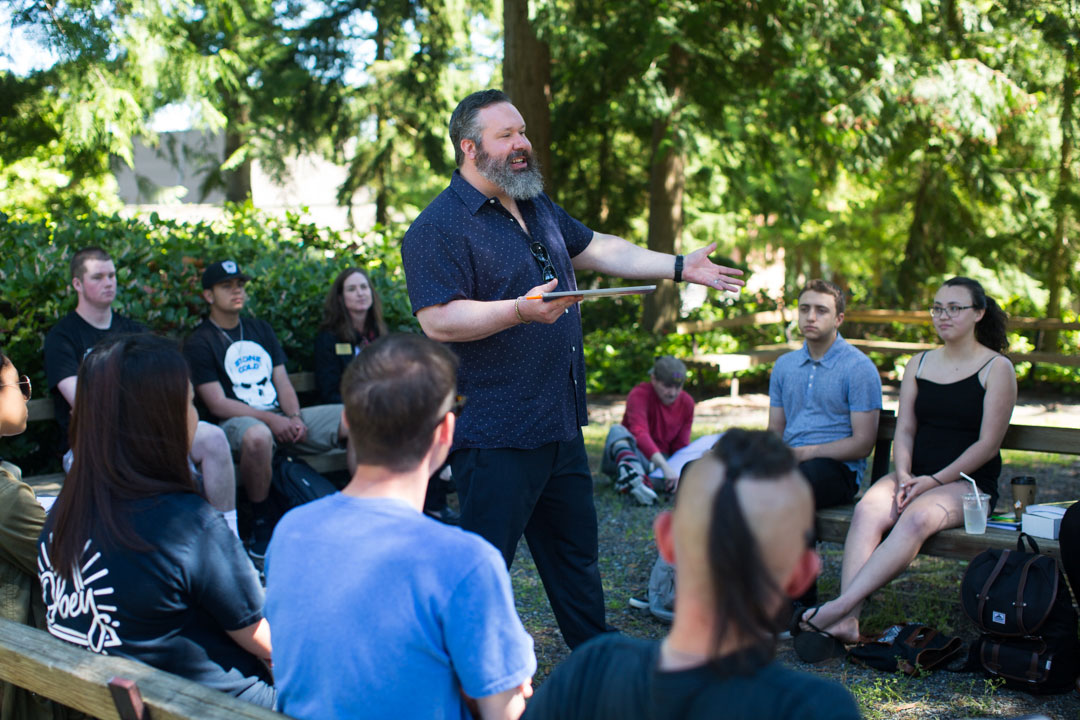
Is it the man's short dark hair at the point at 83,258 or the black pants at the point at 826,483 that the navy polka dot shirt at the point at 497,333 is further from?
the man's short dark hair at the point at 83,258

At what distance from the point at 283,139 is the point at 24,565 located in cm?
1366

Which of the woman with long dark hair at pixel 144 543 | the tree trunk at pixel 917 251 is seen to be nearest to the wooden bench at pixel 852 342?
the tree trunk at pixel 917 251

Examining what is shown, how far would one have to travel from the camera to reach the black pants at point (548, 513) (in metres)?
3.24

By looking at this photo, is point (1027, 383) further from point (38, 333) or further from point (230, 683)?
point (230, 683)

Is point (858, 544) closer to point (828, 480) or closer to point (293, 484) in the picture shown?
point (828, 480)

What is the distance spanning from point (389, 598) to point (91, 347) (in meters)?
3.78

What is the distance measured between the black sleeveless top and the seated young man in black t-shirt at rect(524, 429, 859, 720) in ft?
10.9

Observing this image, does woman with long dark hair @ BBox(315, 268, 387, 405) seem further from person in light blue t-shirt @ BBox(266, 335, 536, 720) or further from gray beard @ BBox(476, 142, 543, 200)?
person in light blue t-shirt @ BBox(266, 335, 536, 720)

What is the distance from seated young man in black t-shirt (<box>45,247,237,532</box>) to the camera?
4.93 metres

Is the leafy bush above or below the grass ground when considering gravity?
above

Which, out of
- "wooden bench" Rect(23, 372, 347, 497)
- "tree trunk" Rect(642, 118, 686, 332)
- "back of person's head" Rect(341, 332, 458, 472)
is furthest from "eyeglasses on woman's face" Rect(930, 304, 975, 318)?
"tree trunk" Rect(642, 118, 686, 332)

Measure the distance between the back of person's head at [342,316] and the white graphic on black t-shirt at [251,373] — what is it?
57 cm

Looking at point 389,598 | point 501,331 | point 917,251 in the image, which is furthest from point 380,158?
point 389,598

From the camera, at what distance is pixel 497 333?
10.6 ft
